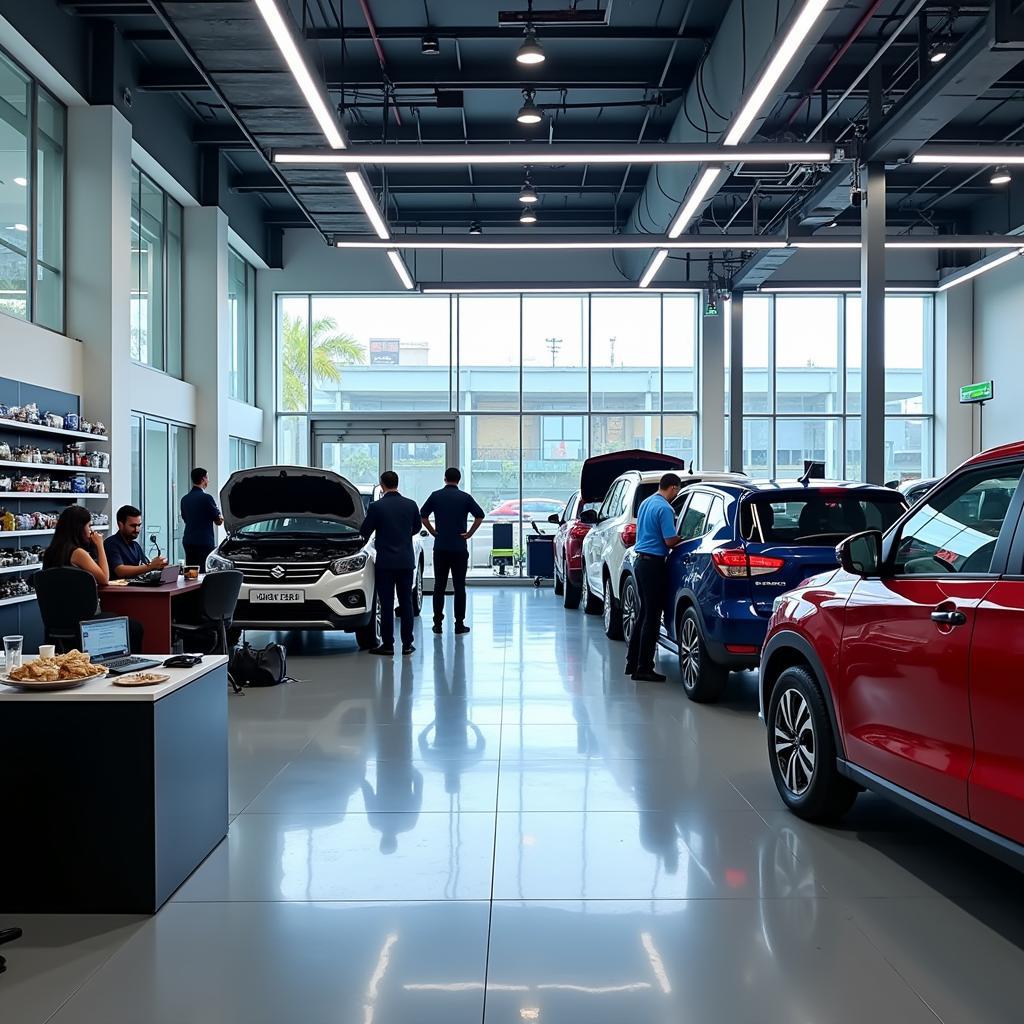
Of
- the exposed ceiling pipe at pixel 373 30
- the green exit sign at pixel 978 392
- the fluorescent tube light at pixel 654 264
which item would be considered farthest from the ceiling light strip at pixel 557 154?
the green exit sign at pixel 978 392

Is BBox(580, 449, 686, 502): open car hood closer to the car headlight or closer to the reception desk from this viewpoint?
the car headlight

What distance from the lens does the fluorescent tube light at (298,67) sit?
5547mm

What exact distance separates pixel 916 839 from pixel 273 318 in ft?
53.1

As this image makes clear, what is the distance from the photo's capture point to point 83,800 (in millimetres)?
3207

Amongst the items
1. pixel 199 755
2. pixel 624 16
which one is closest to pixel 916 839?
pixel 199 755

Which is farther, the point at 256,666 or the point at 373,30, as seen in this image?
the point at 373,30

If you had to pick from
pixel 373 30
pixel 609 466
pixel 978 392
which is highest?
pixel 373 30

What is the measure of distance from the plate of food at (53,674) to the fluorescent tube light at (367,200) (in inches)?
247

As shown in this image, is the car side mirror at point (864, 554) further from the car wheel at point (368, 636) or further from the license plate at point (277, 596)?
the car wheel at point (368, 636)

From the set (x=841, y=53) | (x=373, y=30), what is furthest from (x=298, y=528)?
(x=841, y=53)

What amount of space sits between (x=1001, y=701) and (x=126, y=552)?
6.72m

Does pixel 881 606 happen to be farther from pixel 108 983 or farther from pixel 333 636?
pixel 333 636

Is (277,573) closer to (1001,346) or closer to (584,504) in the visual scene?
(584,504)

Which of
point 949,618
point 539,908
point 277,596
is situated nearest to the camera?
point 949,618
